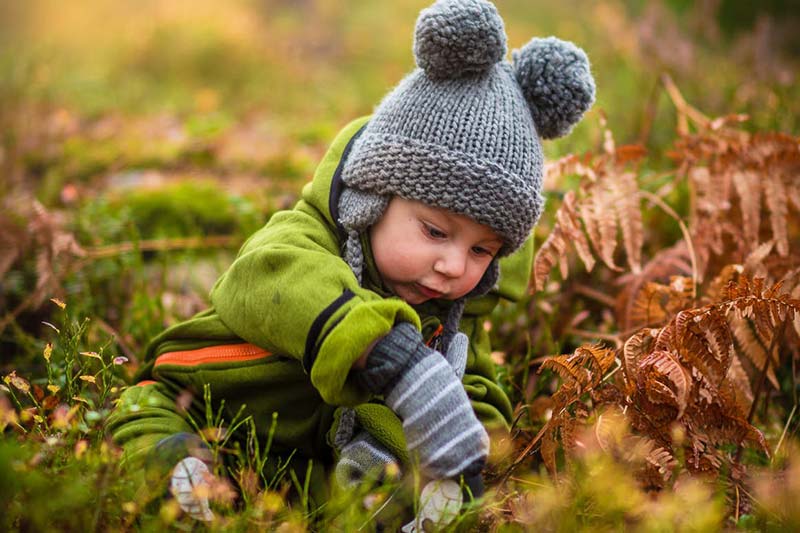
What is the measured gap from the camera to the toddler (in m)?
1.86

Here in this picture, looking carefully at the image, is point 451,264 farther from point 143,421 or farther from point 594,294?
point 594,294

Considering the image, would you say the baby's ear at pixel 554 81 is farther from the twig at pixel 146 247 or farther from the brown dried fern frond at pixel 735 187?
the twig at pixel 146 247

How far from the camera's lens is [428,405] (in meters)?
1.83

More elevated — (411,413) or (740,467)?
(411,413)

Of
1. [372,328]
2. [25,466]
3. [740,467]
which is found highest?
[372,328]

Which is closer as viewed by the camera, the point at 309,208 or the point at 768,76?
the point at 309,208

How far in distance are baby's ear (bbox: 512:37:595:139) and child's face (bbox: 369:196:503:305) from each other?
0.46 metres

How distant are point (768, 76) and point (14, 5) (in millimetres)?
10955

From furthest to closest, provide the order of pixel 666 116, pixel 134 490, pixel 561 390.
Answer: pixel 666 116, pixel 561 390, pixel 134 490

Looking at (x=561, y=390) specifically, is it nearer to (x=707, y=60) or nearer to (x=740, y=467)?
(x=740, y=467)

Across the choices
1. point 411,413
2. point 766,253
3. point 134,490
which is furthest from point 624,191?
point 134,490

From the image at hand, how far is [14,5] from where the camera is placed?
11.6 meters

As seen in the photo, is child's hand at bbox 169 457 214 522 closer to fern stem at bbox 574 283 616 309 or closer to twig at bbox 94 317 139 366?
twig at bbox 94 317 139 366

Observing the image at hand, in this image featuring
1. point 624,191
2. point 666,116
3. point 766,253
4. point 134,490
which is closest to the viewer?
point 134,490
